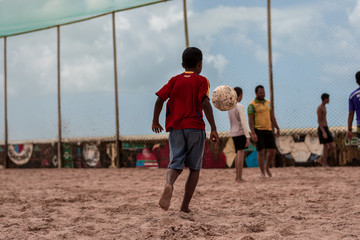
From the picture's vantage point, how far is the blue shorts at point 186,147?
3.71 metres

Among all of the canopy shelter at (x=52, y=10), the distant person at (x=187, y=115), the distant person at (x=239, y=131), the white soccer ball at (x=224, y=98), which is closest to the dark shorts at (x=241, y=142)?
the distant person at (x=239, y=131)

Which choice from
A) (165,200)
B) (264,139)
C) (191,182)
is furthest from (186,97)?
(264,139)

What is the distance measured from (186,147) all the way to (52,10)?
294 inches

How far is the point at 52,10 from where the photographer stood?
9.94m

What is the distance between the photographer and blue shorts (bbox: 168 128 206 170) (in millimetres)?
3711

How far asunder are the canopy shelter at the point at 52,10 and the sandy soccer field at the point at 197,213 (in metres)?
5.06

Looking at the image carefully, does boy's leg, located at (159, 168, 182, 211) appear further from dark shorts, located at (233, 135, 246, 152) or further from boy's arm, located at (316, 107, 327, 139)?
boy's arm, located at (316, 107, 327, 139)

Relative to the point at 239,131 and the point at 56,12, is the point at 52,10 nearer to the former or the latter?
the point at 56,12

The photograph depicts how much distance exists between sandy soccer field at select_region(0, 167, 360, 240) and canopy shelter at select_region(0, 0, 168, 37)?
16.6 feet

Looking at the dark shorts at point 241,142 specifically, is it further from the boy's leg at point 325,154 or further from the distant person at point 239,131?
the boy's leg at point 325,154

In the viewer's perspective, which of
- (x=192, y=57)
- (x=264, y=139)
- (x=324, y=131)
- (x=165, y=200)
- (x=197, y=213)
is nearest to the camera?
(x=165, y=200)

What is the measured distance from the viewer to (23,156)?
12.7 metres

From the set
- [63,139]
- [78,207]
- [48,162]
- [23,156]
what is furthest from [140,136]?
[78,207]

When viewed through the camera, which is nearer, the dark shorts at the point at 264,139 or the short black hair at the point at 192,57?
the short black hair at the point at 192,57
